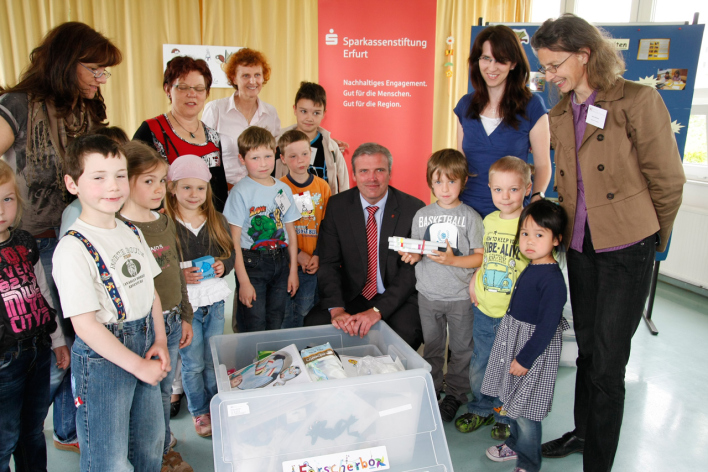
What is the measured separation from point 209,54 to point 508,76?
4.08 metres

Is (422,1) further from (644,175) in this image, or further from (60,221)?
(60,221)

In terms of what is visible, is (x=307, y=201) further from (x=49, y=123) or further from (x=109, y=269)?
(x=109, y=269)

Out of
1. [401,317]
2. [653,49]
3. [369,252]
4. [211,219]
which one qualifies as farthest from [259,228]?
[653,49]

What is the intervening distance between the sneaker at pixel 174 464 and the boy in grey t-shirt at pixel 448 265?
1213 millimetres

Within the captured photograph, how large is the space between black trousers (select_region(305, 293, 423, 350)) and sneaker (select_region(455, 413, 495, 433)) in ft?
1.44

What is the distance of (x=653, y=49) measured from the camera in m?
3.48

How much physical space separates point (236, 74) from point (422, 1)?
2.50 meters

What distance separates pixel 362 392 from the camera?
5.19 ft

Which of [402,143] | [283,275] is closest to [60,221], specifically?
[283,275]

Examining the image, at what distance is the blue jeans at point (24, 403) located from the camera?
4.83ft

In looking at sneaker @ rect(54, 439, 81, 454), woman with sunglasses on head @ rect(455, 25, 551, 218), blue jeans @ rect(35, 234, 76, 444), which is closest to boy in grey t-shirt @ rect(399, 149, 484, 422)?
woman with sunglasses on head @ rect(455, 25, 551, 218)

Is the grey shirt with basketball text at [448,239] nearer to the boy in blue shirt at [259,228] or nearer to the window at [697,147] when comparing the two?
the boy in blue shirt at [259,228]

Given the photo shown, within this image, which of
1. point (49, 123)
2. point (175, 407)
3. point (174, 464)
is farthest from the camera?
point (175, 407)

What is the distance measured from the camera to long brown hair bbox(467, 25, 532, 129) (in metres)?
2.19
